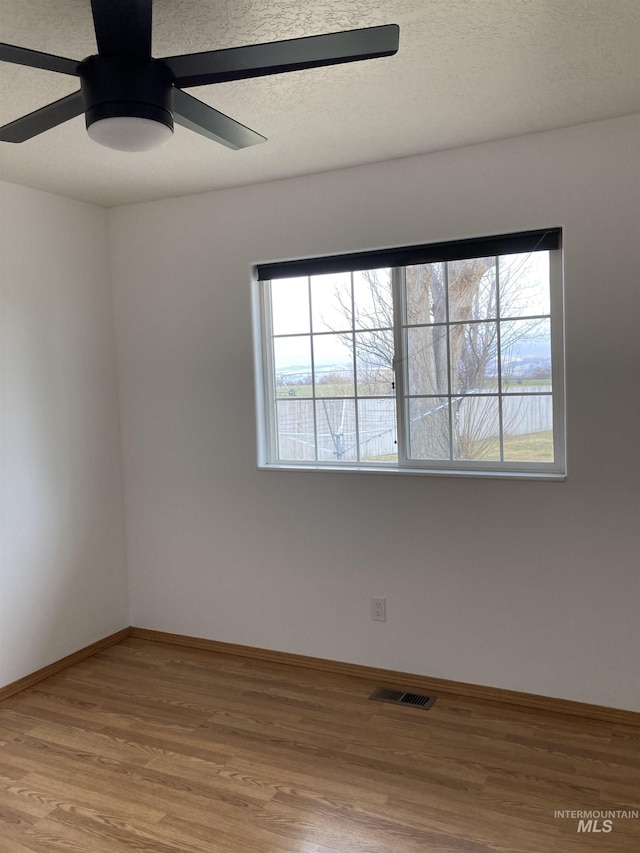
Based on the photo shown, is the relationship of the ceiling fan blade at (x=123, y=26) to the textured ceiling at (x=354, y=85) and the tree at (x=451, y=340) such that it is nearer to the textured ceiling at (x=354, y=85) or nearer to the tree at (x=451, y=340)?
the textured ceiling at (x=354, y=85)

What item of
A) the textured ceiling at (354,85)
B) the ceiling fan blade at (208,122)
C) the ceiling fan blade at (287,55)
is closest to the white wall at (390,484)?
the textured ceiling at (354,85)

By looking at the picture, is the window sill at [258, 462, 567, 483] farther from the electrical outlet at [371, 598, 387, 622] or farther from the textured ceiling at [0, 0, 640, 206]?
the textured ceiling at [0, 0, 640, 206]

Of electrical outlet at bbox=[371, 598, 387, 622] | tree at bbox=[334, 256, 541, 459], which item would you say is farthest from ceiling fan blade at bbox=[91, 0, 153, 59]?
electrical outlet at bbox=[371, 598, 387, 622]

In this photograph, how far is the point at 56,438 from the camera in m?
3.65

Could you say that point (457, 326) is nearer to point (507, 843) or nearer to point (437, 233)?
point (437, 233)

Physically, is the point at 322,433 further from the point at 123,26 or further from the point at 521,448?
the point at 123,26

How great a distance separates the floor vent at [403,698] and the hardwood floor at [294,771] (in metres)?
0.05

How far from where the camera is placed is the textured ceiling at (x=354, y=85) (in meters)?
1.92

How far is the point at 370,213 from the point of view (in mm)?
3293

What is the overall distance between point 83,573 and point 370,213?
2421mm

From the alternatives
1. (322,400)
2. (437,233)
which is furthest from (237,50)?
(322,400)

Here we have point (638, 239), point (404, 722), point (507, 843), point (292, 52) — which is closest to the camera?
point (292, 52)

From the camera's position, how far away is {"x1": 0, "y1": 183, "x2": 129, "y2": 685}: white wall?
3.39m

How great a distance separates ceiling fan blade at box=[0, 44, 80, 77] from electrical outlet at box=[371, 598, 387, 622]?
8.40 ft
